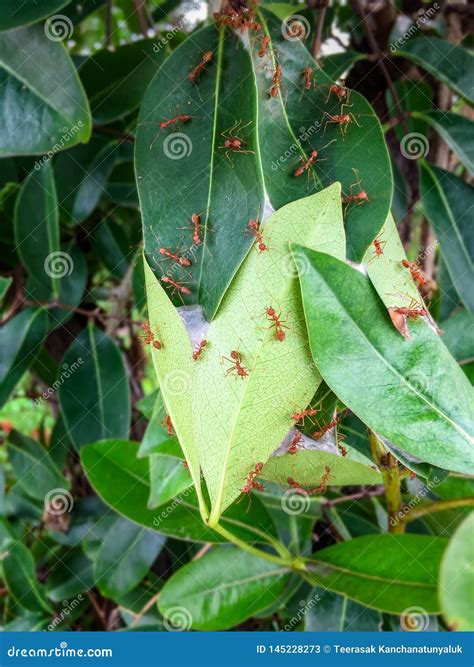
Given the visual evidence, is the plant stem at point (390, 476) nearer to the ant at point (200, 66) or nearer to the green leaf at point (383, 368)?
the green leaf at point (383, 368)

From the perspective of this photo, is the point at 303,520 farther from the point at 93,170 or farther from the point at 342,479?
the point at 93,170

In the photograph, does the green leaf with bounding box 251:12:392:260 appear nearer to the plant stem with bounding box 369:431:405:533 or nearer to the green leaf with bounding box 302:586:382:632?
the plant stem with bounding box 369:431:405:533

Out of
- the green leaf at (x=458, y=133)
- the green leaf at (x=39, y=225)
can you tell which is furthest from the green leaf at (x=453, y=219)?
the green leaf at (x=39, y=225)

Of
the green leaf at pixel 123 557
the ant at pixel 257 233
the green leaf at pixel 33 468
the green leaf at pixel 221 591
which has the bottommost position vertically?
the green leaf at pixel 123 557

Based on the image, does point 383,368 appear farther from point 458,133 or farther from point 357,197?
point 458,133

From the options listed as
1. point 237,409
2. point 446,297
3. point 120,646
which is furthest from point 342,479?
point 446,297

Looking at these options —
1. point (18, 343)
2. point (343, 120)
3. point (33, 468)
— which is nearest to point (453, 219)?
point (343, 120)
